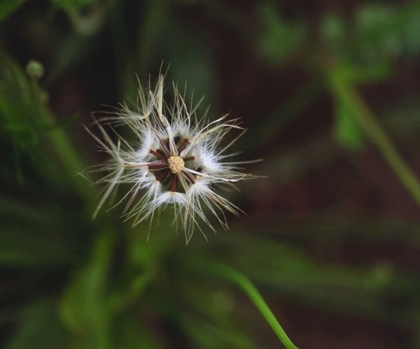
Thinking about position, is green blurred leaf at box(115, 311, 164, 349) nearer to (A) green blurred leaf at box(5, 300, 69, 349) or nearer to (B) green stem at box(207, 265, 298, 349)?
(A) green blurred leaf at box(5, 300, 69, 349)

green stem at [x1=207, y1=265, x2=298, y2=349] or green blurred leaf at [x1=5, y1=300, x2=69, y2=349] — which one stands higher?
green blurred leaf at [x1=5, y1=300, x2=69, y2=349]

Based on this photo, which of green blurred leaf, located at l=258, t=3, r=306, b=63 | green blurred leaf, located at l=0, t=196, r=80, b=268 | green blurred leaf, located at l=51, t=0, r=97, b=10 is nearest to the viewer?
green blurred leaf, located at l=51, t=0, r=97, b=10

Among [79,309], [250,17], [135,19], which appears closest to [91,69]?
[135,19]

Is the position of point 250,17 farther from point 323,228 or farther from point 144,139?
point 144,139

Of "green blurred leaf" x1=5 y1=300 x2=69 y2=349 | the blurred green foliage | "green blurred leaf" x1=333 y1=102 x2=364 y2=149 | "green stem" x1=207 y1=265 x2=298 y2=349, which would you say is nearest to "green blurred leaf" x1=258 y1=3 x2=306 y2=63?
the blurred green foliage

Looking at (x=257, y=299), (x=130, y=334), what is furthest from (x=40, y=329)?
(x=257, y=299)

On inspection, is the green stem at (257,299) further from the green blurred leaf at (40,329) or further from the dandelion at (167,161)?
the green blurred leaf at (40,329)
